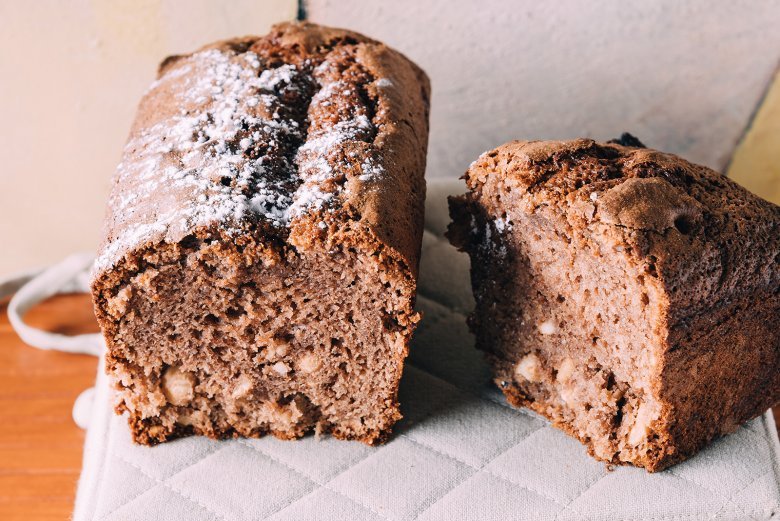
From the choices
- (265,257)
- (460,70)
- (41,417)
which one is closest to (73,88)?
(41,417)

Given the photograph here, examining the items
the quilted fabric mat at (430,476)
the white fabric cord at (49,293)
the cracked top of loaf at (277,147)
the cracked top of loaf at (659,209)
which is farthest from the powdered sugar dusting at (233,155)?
the white fabric cord at (49,293)

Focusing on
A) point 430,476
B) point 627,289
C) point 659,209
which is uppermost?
point 659,209

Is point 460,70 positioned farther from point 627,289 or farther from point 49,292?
point 49,292

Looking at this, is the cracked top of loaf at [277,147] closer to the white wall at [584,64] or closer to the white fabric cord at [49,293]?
the white wall at [584,64]

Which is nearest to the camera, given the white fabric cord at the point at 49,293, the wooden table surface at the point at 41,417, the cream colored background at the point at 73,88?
the wooden table surface at the point at 41,417

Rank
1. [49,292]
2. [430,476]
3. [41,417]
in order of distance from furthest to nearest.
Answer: [49,292], [41,417], [430,476]
